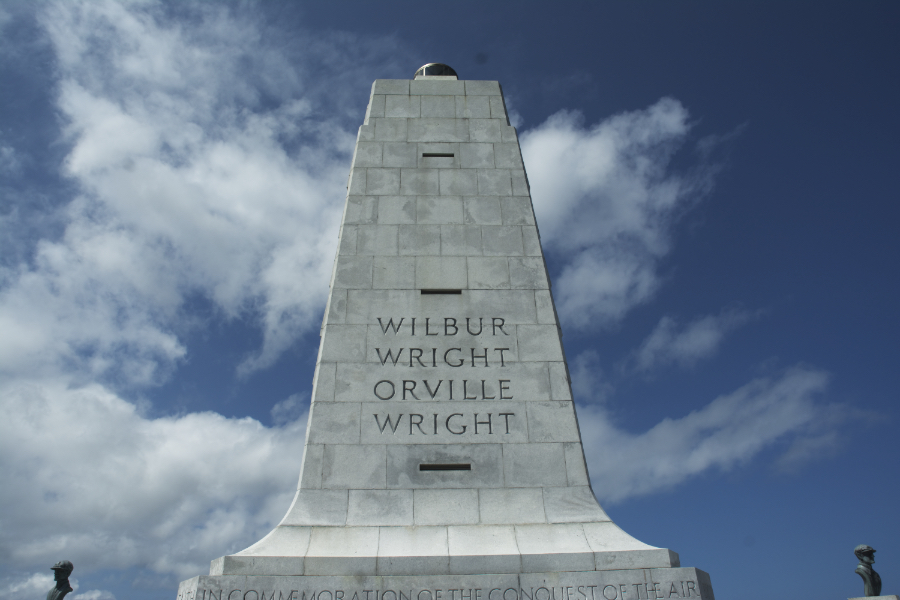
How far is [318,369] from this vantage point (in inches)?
373

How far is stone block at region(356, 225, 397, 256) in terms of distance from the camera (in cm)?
1073

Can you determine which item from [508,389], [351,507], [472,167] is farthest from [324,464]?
Result: [472,167]

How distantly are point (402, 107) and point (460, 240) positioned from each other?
156 inches

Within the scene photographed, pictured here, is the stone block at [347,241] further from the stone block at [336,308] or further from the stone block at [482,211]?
the stone block at [482,211]

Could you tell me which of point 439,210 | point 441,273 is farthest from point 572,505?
point 439,210

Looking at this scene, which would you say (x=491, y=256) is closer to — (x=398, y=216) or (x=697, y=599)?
(x=398, y=216)

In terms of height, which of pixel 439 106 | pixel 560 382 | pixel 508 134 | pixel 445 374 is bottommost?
pixel 560 382

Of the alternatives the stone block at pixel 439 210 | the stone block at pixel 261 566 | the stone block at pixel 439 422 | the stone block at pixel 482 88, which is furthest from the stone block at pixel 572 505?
the stone block at pixel 482 88

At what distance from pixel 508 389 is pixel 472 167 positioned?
16.1 feet

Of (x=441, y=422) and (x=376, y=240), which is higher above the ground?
(x=376, y=240)

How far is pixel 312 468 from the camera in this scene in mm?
8602

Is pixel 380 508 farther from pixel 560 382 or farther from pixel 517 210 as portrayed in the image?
pixel 517 210

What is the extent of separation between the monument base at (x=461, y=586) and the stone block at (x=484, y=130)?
8.56m

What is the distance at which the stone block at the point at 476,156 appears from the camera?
12016 mm
